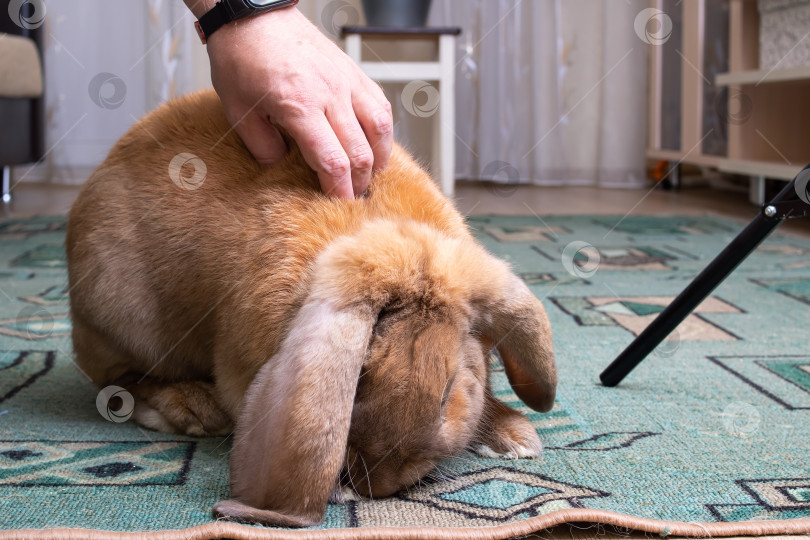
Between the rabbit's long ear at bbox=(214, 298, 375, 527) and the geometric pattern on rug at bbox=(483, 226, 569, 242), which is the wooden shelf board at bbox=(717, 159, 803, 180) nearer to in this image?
the geometric pattern on rug at bbox=(483, 226, 569, 242)

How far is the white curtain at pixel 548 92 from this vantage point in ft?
15.1

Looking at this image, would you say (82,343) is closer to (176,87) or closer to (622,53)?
(176,87)

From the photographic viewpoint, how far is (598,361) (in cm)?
146

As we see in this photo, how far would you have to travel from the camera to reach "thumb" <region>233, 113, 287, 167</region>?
1.11 m

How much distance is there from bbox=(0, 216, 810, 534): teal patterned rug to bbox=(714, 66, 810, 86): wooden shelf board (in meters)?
1.34

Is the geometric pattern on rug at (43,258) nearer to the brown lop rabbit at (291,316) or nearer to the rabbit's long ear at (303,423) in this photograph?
the brown lop rabbit at (291,316)

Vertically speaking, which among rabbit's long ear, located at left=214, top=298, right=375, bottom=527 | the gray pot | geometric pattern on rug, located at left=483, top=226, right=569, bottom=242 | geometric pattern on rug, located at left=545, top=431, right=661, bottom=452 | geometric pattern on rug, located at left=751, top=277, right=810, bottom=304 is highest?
the gray pot

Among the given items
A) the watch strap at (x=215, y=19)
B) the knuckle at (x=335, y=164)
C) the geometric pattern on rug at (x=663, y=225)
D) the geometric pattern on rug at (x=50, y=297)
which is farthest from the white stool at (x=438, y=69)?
the knuckle at (x=335, y=164)

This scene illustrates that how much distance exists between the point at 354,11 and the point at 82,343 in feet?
11.5

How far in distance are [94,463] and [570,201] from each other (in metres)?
3.24

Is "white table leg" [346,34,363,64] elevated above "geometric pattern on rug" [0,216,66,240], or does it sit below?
above

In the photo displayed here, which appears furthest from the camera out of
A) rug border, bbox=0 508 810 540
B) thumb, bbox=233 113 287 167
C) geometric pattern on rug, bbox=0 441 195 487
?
thumb, bbox=233 113 287 167

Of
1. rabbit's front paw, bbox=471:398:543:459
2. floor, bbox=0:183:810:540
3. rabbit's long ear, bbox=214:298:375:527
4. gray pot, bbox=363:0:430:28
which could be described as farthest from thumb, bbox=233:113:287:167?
gray pot, bbox=363:0:430:28

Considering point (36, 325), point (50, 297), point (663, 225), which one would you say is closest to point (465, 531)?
point (36, 325)
